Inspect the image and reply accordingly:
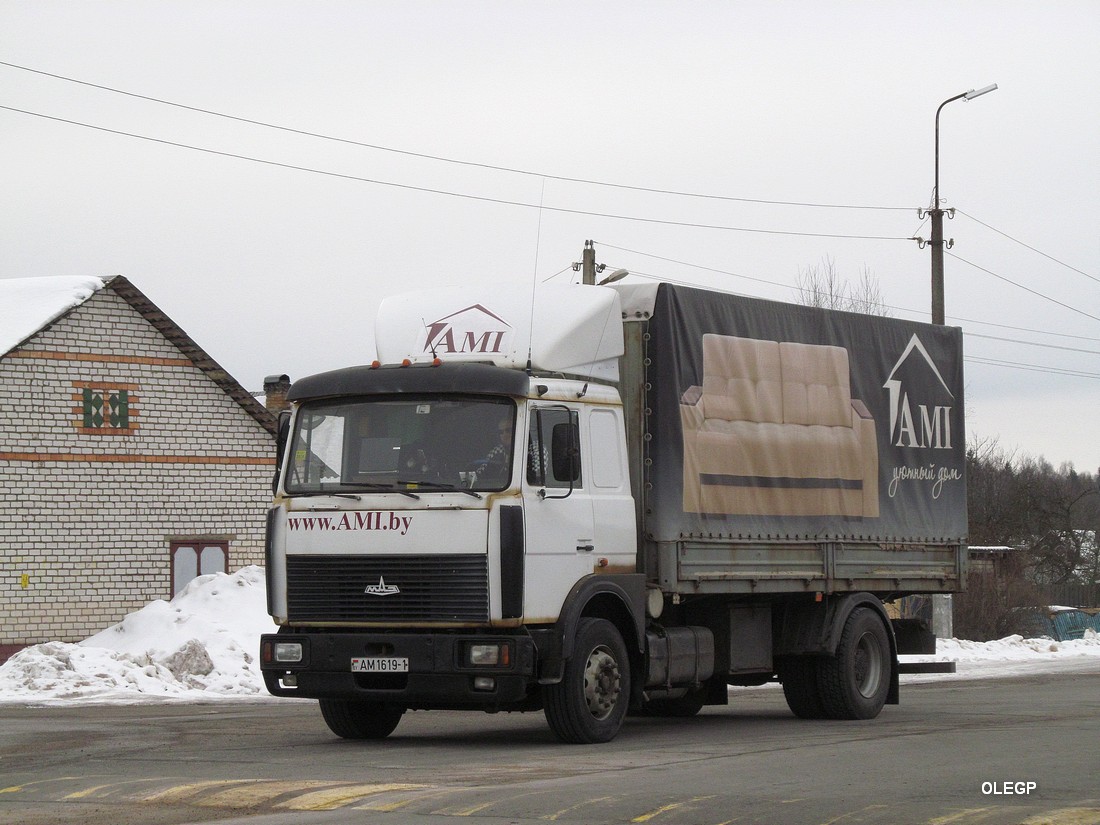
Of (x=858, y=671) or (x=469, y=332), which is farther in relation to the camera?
(x=858, y=671)

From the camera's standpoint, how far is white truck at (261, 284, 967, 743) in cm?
1188

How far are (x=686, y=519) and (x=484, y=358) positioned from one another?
231 cm

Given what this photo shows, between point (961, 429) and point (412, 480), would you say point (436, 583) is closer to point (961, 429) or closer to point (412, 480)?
point (412, 480)

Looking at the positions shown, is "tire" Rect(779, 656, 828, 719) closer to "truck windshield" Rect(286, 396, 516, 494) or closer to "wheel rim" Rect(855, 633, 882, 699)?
"wheel rim" Rect(855, 633, 882, 699)

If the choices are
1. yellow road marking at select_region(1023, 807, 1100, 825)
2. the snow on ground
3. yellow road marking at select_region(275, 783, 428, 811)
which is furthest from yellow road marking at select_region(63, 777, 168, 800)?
the snow on ground

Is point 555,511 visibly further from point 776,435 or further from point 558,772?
point 776,435

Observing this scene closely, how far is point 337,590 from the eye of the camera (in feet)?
40.1

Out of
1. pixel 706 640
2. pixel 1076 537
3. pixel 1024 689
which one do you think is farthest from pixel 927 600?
pixel 1076 537

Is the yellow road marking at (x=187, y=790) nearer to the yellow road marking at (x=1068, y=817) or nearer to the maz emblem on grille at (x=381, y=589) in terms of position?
the maz emblem on grille at (x=381, y=589)

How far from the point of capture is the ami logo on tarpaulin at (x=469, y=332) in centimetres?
1266

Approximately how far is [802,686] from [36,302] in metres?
18.9

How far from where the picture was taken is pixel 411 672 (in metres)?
11.9

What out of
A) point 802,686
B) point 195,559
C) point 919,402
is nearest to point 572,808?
point 802,686

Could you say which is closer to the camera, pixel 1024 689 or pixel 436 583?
pixel 436 583
